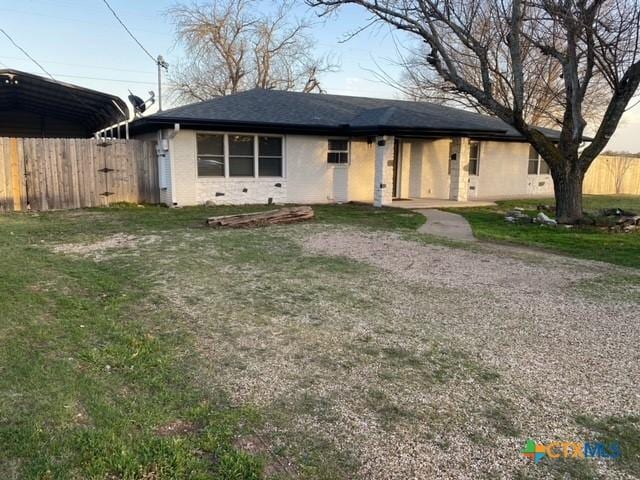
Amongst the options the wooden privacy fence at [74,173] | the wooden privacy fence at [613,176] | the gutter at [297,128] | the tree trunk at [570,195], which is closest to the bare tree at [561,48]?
the tree trunk at [570,195]

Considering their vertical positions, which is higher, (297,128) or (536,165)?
(297,128)

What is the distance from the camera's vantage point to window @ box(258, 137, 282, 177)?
14.4 metres

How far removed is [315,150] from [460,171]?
5.03m

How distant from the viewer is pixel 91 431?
252 centimetres

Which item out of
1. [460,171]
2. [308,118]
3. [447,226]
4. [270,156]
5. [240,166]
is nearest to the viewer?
[447,226]

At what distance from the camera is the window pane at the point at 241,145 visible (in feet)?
45.6

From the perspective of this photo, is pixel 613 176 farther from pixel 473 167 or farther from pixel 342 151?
pixel 342 151

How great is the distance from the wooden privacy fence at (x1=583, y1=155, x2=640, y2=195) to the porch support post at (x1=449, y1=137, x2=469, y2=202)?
10670mm

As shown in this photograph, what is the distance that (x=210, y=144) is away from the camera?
13648 millimetres

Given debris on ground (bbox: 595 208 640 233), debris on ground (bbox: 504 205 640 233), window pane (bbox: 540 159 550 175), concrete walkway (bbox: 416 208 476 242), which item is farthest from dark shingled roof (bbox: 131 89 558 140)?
debris on ground (bbox: 595 208 640 233)

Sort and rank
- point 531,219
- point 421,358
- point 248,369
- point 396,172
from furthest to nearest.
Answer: point 396,172 < point 531,219 < point 421,358 < point 248,369

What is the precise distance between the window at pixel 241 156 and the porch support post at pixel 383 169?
3.84 meters

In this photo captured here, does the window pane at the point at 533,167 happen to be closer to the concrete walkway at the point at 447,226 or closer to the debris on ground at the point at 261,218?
the concrete walkway at the point at 447,226

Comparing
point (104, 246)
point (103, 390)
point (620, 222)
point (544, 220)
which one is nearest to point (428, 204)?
point (544, 220)
